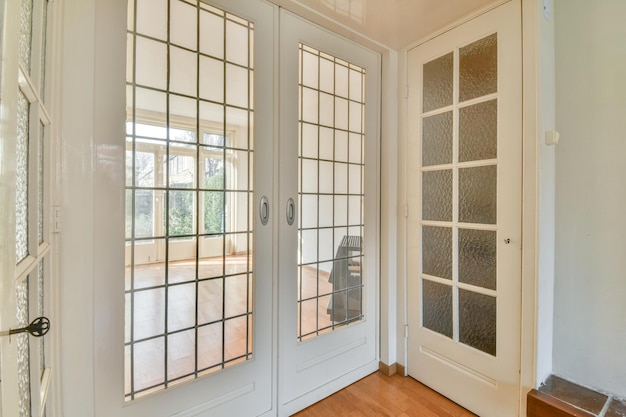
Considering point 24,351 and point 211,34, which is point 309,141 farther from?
point 24,351

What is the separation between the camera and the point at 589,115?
148 centimetres

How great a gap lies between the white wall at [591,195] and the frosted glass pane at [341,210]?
1.27 m

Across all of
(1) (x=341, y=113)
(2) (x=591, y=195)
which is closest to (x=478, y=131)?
(2) (x=591, y=195)

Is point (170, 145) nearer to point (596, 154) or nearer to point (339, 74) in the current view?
point (339, 74)

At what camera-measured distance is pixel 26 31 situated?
71 centimetres

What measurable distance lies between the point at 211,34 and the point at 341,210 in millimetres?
1290

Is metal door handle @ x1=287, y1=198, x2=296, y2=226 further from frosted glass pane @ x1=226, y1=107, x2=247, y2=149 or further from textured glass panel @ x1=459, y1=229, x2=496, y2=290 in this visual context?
textured glass panel @ x1=459, y1=229, x2=496, y2=290

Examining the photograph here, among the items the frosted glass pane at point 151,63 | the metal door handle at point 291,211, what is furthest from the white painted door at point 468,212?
the frosted glass pane at point 151,63

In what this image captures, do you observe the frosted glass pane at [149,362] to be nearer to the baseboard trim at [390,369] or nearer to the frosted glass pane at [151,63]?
the frosted glass pane at [151,63]

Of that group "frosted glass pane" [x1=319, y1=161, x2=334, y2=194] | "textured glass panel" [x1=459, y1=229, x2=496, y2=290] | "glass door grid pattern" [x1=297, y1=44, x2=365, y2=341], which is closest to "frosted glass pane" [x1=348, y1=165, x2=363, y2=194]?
"glass door grid pattern" [x1=297, y1=44, x2=365, y2=341]

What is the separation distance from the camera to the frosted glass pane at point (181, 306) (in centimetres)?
126

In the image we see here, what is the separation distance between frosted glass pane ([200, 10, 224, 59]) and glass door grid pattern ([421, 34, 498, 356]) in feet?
4.69

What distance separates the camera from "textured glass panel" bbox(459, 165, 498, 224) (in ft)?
5.27

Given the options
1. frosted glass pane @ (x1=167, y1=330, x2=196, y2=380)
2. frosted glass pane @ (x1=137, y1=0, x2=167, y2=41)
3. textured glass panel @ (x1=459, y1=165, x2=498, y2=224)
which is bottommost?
frosted glass pane @ (x1=167, y1=330, x2=196, y2=380)
